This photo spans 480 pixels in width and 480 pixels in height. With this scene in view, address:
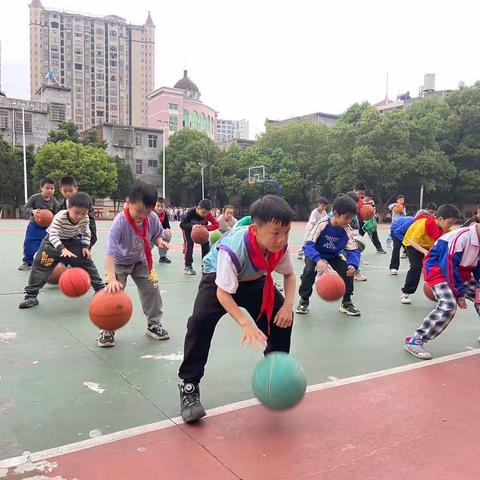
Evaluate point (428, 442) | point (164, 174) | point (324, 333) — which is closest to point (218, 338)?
point (324, 333)

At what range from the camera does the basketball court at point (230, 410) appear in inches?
103

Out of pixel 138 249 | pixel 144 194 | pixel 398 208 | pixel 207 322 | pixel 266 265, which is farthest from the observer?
pixel 398 208

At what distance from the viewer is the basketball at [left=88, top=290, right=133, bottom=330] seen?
4.20 meters

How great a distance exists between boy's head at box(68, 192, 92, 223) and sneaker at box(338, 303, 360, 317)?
3.49 meters

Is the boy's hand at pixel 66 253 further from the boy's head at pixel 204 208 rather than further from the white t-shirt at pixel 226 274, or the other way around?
the boy's head at pixel 204 208

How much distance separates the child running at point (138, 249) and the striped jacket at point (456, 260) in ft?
8.75

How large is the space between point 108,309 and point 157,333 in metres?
0.91

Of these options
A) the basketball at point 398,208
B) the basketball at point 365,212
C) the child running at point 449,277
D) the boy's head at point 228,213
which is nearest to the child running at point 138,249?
the child running at point 449,277

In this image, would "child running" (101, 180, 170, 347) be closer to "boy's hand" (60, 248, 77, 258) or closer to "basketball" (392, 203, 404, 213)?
"boy's hand" (60, 248, 77, 258)

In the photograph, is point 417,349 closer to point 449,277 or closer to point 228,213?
point 449,277

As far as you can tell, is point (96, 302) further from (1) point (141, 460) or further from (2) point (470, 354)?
(2) point (470, 354)

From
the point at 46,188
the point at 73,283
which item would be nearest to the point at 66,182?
the point at 46,188

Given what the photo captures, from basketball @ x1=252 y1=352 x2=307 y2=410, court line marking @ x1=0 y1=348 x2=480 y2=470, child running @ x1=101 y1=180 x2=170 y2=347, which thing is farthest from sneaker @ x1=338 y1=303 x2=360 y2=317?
basketball @ x1=252 y1=352 x2=307 y2=410

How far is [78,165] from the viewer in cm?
4200
